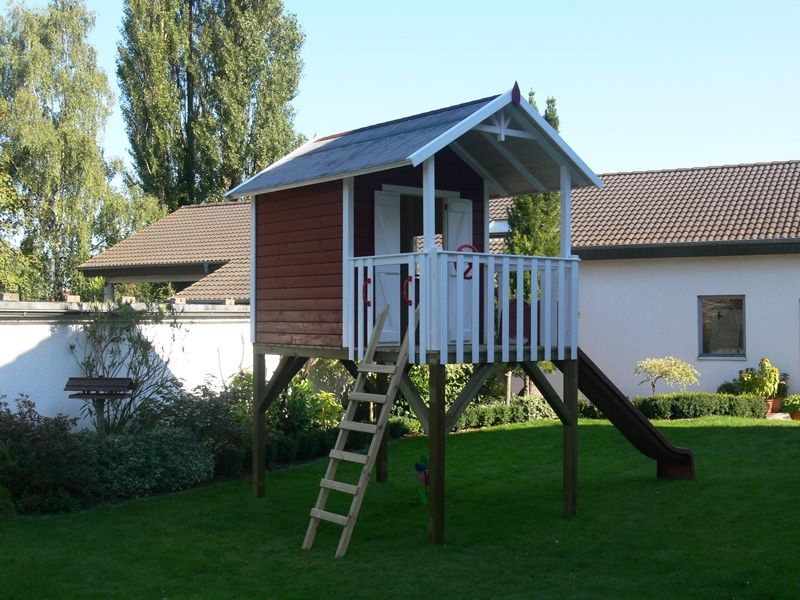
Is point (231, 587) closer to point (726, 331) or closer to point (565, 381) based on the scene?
point (565, 381)

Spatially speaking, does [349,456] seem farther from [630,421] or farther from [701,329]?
[701,329]

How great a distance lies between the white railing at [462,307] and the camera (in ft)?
29.5

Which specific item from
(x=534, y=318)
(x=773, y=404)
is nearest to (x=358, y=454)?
(x=534, y=318)

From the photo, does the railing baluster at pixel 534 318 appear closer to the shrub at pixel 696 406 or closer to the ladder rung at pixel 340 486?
the ladder rung at pixel 340 486

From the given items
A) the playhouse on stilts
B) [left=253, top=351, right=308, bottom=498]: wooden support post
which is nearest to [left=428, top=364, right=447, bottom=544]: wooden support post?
the playhouse on stilts

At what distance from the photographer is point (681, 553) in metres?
8.42

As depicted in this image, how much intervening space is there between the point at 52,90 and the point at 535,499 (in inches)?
1123

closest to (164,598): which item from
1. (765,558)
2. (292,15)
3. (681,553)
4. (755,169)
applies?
(681,553)

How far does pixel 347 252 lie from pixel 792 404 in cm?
1205

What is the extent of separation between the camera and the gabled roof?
30.9 feet

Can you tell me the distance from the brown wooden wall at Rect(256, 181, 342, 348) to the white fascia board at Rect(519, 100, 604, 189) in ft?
7.23

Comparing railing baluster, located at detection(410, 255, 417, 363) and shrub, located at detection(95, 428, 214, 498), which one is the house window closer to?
shrub, located at detection(95, 428, 214, 498)

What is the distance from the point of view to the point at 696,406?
18.1 metres

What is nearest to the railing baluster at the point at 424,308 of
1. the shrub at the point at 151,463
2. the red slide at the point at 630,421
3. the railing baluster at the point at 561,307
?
the railing baluster at the point at 561,307
